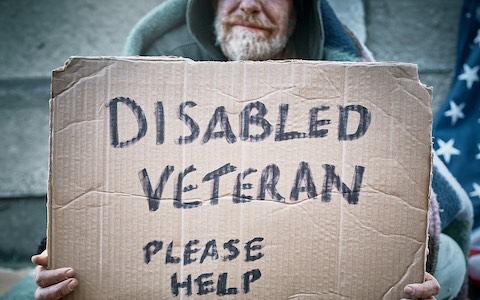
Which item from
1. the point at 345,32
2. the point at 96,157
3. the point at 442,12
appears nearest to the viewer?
the point at 96,157

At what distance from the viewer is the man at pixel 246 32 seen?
1.54 m

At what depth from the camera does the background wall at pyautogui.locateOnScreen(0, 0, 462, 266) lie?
2.36m

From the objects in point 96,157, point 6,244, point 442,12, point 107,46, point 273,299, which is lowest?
point 6,244

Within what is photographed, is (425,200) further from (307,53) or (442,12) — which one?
(442,12)

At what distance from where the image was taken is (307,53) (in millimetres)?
1728

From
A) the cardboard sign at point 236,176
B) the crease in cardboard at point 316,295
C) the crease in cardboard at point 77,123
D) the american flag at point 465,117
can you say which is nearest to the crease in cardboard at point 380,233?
the cardboard sign at point 236,176

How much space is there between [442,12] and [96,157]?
2.10 m

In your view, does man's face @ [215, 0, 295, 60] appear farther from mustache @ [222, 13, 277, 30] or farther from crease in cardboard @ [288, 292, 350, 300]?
crease in cardboard @ [288, 292, 350, 300]

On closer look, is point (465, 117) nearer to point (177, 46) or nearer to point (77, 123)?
point (177, 46)

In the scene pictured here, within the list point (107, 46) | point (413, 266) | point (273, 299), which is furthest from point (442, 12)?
point (273, 299)

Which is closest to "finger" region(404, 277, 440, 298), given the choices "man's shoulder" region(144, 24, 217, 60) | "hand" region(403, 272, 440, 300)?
"hand" region(403, 272, 440, 300)

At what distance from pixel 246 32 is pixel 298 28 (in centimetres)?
33

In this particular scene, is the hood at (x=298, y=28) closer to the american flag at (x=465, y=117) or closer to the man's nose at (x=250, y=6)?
the man's nose at (x=250, y=6)

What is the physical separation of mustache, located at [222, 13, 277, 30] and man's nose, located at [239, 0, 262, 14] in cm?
2
